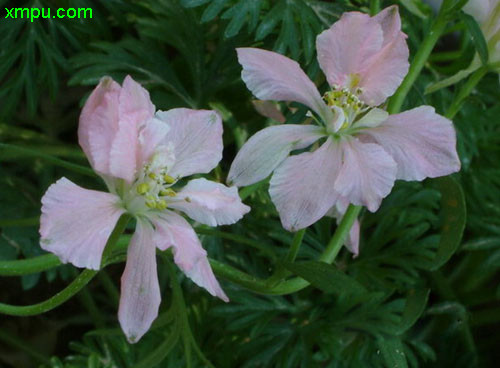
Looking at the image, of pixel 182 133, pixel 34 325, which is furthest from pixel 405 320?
pixel 34 325

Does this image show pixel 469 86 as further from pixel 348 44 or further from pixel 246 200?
pixel 246 200

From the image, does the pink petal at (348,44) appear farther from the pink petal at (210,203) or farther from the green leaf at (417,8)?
the green leaf at (417,8)

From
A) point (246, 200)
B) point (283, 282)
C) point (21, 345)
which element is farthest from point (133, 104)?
point (21, 345)

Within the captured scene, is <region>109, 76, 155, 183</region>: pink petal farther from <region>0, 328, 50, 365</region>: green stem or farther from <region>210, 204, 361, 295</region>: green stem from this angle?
<region>0, 328, 50, 365</region>: green stem

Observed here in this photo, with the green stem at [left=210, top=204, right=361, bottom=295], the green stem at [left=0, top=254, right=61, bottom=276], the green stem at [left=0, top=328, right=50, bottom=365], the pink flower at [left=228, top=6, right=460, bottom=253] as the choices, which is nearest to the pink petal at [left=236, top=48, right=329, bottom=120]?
the pink flower at [left=228, top=6, right=460, bottom=253]

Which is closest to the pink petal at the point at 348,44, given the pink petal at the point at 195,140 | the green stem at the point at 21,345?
the pink petal at the point at 195,140

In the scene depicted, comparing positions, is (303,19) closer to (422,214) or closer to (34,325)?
(422,214)

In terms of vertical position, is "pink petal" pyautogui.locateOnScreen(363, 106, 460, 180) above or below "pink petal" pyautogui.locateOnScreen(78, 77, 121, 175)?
below
